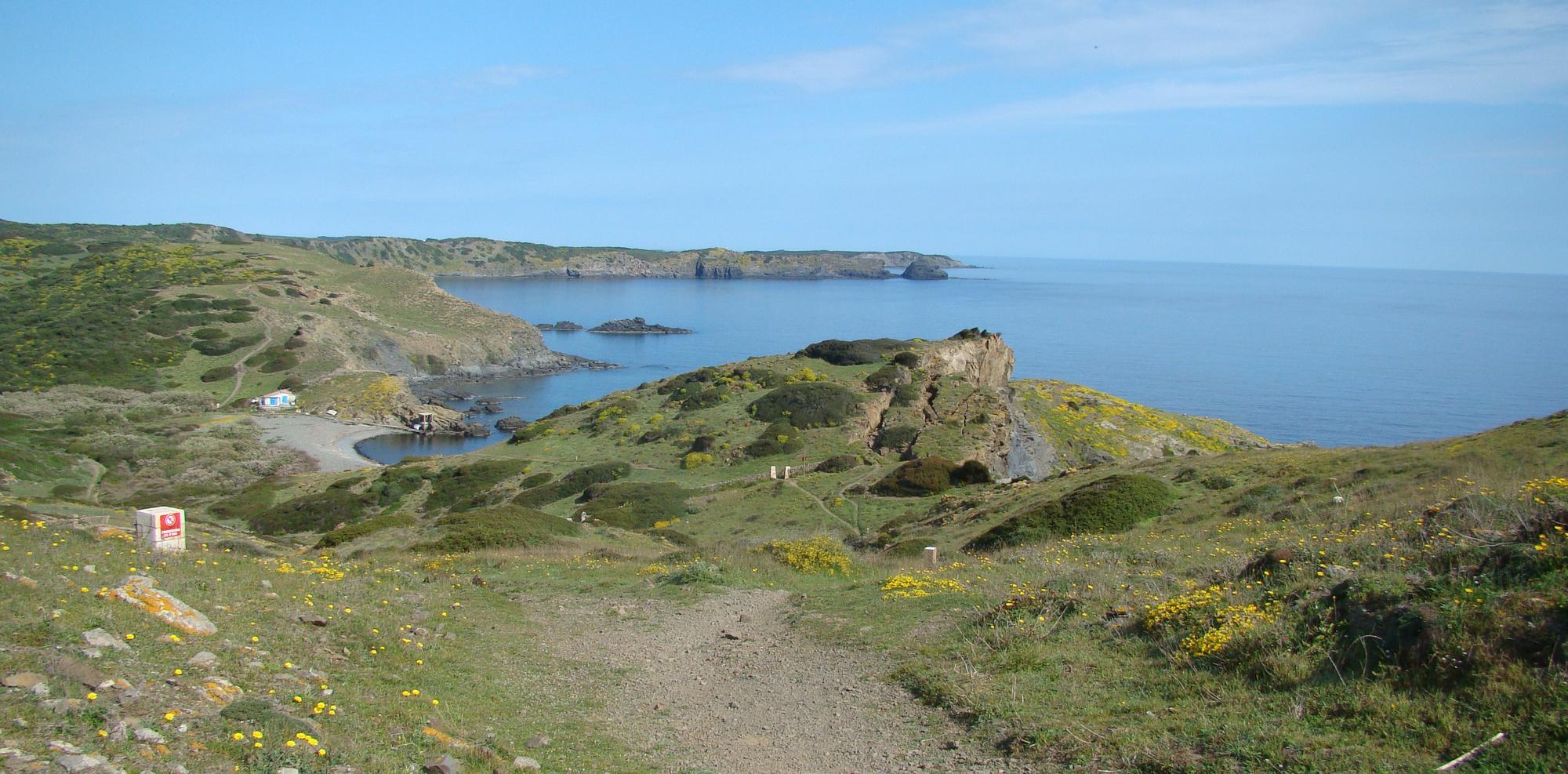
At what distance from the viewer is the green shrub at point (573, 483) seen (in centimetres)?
3994

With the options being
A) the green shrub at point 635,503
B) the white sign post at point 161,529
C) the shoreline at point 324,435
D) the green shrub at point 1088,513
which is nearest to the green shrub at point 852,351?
the green shrub at point 635,503

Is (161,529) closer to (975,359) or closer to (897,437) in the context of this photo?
(897,437)

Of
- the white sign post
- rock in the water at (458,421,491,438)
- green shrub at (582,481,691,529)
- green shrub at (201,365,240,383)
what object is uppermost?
the white sign post

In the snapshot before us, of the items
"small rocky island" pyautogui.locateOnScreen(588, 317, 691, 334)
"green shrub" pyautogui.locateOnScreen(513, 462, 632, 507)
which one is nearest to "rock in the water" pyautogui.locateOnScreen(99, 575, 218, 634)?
"green shrub" pyautogui.locateOnScreen(513, 462, 632, 507)

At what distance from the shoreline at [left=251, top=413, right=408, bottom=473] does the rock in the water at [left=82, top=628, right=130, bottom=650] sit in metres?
61.4

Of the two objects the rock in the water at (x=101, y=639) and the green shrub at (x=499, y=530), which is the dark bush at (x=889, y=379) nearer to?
the green shrub at (x=499, y=530)

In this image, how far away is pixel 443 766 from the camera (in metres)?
7.51

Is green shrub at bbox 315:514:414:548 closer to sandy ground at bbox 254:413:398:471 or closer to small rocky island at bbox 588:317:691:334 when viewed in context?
sandy ground at bbox 254:413:398:471

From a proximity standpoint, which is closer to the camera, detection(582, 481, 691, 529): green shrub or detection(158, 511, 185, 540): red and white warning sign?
detection(158, 511, 185, 540): red and white warning sign

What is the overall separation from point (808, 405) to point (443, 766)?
41728 mm

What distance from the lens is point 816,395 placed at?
49875mm

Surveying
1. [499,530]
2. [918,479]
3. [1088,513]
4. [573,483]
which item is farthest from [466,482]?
[1088,513]

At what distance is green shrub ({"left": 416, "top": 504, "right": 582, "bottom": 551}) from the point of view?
23141 millimetres

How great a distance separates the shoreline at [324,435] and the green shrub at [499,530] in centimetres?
4382
